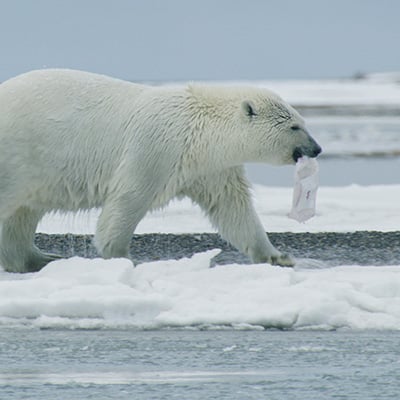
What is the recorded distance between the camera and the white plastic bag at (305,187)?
29.1 ft

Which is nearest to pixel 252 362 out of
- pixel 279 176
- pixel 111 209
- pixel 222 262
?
pixel 111 209

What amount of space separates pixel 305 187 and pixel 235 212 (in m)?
0.48

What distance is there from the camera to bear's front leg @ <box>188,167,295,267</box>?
8.83 m

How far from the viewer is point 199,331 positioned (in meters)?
6.73

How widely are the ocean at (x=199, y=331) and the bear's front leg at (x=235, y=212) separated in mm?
244

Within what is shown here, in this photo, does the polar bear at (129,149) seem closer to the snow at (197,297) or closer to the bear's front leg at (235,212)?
the bear's front leg at (235,212)

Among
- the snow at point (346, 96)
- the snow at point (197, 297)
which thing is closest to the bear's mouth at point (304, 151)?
the snow at point (197, 297)

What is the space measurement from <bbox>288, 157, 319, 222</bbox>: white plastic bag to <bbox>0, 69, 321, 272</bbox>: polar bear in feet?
0.19

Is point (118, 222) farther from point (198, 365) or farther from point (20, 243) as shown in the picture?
point (198, 365)

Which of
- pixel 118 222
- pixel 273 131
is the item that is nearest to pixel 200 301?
pixel 118 222

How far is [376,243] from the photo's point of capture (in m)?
10.2

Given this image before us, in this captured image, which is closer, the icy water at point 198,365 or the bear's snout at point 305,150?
the icy water at point 198,365

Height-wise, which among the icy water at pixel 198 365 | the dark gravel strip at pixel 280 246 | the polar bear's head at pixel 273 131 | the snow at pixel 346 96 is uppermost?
the snow at pixel 346 96

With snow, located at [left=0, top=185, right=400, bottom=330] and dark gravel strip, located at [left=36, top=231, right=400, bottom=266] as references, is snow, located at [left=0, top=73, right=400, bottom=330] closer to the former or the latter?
snow, located at [left=0, top=185, right=400, bottom=330]
